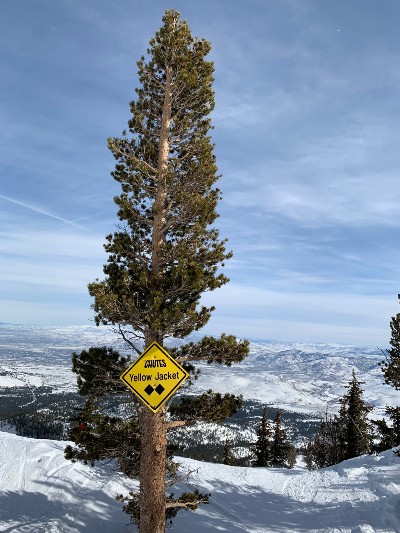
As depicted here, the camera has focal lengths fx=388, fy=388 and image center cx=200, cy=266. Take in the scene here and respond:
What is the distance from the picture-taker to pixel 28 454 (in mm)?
24953

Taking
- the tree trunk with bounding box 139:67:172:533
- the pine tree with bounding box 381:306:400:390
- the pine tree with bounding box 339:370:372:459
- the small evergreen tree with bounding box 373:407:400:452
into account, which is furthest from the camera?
the pine tree with bounding box 339:370:372:459

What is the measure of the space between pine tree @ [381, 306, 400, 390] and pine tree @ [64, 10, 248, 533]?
11.2m

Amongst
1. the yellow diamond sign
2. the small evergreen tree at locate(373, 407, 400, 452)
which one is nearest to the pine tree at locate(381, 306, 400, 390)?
the yellow diamond sign

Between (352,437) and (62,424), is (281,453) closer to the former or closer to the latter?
(352,437)

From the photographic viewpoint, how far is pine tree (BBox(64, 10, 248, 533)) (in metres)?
10.6

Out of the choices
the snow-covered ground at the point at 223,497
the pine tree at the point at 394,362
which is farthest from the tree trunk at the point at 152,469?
the pine tree at the point at 394,362

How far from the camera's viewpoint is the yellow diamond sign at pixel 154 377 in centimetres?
900

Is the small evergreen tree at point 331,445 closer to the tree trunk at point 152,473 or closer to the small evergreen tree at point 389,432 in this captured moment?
the small evergreen tree at point 389,432

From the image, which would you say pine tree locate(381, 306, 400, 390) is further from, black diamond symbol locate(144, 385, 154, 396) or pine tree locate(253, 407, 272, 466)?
pine tree locate(253, 407, 272, 466)

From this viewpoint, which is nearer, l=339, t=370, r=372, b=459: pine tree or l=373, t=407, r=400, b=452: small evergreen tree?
l=373, t=407, r=400, b=452: small evergreen tree

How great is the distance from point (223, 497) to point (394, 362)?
455 inches

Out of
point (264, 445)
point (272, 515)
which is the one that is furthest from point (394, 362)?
point (264, 445)

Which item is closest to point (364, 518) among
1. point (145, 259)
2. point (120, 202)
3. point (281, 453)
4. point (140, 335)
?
point (140, 335)

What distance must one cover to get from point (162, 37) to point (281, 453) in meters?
45.8
